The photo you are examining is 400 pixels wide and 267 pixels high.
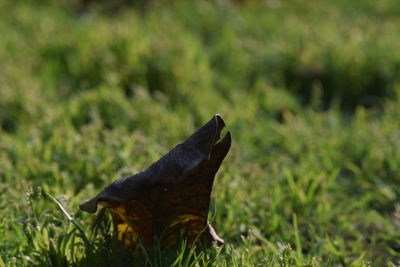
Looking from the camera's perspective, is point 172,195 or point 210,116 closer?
point 172,195

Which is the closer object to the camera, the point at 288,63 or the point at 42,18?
the point at 288,63

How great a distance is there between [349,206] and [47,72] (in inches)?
93.4

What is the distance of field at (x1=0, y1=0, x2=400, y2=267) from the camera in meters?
2.26

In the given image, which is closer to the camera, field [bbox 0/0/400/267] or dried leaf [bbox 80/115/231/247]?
dried leaf [bbox 80/115/231/247]

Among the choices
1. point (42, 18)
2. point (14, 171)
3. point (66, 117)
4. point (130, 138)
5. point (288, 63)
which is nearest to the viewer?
point (14, 171)

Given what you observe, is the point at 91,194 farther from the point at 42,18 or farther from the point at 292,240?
the point at 42,18

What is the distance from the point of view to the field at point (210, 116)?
→ 7.41 feet

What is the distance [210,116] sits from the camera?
12.2 feet

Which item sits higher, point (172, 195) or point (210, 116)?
point (172, 195)

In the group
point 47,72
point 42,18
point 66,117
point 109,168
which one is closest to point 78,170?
point 109,168

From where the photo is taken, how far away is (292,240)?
8.18 ft

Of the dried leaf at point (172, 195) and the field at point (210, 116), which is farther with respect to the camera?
the field at point (210, 116)

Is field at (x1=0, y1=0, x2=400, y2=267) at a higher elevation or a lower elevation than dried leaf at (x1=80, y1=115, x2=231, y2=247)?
lower

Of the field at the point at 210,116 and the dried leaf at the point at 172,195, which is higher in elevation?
the dried leaf at the point at 172,195
